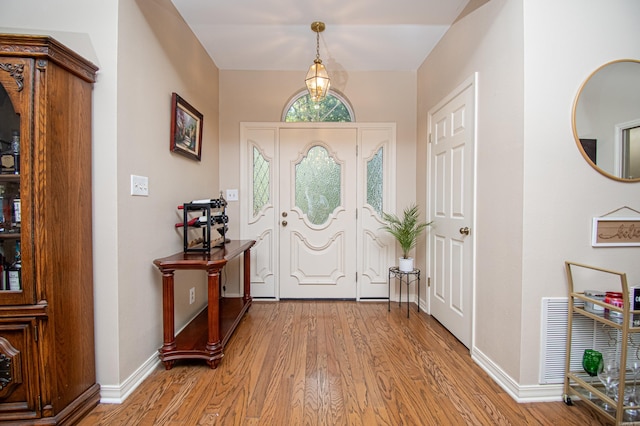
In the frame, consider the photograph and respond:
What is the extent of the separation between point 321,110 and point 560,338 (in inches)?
114

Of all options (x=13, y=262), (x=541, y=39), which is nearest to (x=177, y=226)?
(x=13, y=262)

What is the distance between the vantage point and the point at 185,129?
241cm

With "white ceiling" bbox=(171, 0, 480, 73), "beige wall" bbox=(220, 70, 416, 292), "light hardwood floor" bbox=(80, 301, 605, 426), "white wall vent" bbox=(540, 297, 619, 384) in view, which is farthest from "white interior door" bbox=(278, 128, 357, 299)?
"white wall vent" bbox=(540, 297, 619, 384)

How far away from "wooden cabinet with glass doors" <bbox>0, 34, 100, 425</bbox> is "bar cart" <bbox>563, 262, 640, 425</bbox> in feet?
8.39

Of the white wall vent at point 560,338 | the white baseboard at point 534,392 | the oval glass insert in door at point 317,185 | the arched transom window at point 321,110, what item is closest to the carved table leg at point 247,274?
the oval glass insert in door at point 317,185

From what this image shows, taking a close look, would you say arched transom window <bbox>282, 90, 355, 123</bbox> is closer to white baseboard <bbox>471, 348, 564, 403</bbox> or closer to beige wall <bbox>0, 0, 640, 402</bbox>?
beige wall <bbox>0, 0, 640, 402</bbox>

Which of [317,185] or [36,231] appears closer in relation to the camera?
[36,231]

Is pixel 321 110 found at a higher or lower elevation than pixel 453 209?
higher

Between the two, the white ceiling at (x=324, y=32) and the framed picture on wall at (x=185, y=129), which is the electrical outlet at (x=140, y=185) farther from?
the white ceiling at (x=324, y=32)

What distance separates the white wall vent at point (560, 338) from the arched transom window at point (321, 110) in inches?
101

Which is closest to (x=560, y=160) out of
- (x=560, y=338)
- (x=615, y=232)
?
(x=615, y=232)

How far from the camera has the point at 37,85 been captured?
4.39 feet

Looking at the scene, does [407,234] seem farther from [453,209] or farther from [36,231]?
[36,231]

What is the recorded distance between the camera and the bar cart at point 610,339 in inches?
52.1
